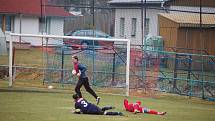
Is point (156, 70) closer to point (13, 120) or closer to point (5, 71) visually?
point (5, 71)

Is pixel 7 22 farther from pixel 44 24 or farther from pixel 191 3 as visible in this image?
pixel 191 3

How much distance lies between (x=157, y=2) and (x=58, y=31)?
14217 mm

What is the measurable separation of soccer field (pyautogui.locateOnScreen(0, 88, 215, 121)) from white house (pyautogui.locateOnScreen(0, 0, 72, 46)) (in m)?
25.2

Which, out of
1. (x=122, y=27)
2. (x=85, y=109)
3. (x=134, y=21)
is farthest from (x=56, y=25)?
(x=85, y=109)

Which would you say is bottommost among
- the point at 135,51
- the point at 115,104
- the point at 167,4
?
the point at 115,104

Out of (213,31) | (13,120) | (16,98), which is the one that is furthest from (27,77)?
(13,120)

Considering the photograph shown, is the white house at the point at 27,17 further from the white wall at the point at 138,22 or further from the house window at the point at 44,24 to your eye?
the white wall at the point at 138,22

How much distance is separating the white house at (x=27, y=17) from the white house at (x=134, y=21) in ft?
31.9

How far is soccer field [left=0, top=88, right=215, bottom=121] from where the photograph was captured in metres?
16.3

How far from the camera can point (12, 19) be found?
5069 cm

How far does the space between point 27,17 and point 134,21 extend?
1520 centimetres

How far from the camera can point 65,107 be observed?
19.2 meters

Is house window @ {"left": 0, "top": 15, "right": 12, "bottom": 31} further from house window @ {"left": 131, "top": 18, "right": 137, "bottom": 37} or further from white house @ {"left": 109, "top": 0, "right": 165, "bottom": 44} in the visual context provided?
house window @ {"left": 131, "top": 18, "right": 137, "bottom": 37}

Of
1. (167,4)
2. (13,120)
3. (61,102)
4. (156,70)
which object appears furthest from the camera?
(167,4)
